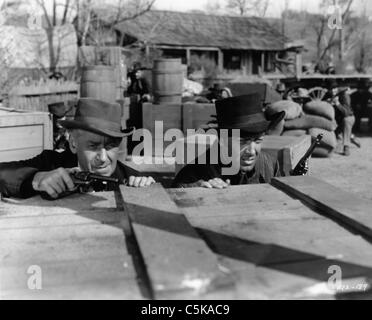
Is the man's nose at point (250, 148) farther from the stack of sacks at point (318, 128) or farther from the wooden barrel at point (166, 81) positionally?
the stack of sacks at point (318, 128)

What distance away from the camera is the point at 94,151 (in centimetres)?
300

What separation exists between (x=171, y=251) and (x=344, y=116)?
36.5ft

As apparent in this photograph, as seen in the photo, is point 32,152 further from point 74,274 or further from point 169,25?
point 169,25

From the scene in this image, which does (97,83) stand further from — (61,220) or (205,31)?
(205,31)

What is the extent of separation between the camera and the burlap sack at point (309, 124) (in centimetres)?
1033

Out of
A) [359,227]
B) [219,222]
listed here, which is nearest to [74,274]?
[219,222]

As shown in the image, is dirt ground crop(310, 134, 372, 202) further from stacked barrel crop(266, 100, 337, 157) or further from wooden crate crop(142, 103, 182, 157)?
wooden crate crop(142, 103, 182, 157)

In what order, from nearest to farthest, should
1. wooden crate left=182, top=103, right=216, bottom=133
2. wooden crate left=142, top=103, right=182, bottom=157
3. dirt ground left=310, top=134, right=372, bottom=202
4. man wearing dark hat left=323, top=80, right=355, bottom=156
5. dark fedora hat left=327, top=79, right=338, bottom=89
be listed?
dirt ground left=310, top=134, right=372, bottom=202 < wooden crate left=182, top=103, right=216, bottom=133 < wooden crate left=142, top=103, right=182, bottom=157 < man wearing dark hat left=323, top=80, right=355, bottom=156 < dark fedora hat left=327, top=79, right=338, bottom=89

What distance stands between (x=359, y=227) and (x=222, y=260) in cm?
54

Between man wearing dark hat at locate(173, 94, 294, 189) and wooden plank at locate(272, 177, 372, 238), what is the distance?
104 cm

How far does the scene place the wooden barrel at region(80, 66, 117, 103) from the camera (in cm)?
853

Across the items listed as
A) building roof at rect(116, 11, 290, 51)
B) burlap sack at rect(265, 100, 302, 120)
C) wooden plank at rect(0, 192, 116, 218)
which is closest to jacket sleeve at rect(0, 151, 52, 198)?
wooden plank at rect(0, 192, 116, 218)

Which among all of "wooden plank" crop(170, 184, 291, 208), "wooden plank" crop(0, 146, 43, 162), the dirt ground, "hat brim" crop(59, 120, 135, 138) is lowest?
the dirt ground

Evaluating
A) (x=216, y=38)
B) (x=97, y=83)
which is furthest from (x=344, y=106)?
(x=216, y=38)
